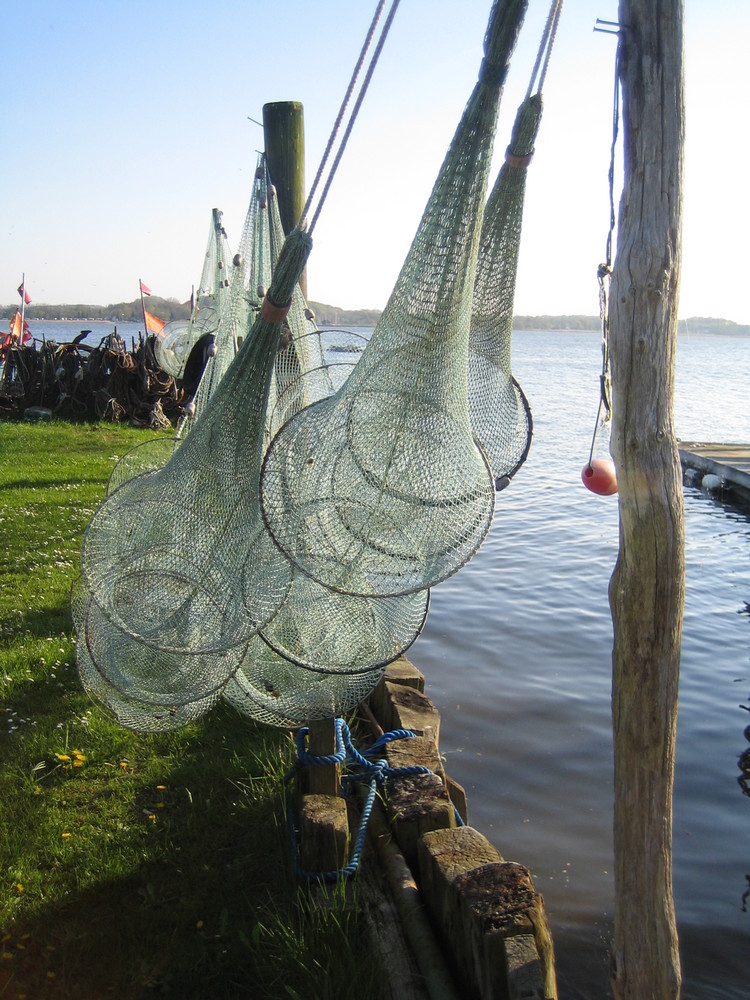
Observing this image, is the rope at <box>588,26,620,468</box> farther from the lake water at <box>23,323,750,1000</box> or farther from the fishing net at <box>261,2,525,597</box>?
the lake water at <box>23,323,750,1000</box>

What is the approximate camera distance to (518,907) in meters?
3.08

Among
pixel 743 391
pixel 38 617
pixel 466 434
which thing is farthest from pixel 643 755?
pixel 743 391

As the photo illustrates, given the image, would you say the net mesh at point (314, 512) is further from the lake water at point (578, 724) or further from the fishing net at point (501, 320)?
the lake water at point (578, 724)

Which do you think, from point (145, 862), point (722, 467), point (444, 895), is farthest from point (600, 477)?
point (722, 467)

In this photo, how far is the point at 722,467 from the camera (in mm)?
18656

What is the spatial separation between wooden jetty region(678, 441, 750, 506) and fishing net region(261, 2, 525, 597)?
14.7 m

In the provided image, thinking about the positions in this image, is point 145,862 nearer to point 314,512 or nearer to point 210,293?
point 314,512

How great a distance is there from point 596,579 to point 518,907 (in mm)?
9691

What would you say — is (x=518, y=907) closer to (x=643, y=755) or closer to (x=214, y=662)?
(x=643, y=755)

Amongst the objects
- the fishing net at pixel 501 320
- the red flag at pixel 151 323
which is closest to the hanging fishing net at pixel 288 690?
the fishing net at pixel 501 320

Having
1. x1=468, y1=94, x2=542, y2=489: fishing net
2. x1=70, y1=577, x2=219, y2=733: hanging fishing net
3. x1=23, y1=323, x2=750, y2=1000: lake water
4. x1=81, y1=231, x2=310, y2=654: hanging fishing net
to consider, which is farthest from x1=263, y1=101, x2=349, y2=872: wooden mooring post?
x1=23, y1=323, x2=750, y2=1000: lake water

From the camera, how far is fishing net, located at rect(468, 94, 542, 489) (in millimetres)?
3529

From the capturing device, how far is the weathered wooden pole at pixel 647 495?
2.79 m

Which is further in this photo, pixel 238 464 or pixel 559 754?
pixel 559 754
